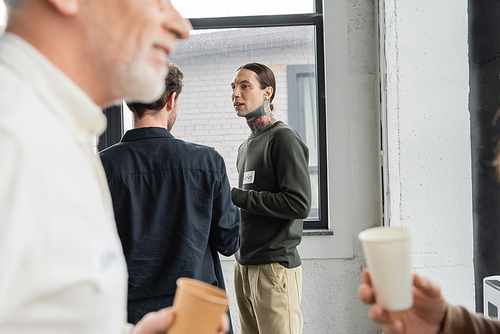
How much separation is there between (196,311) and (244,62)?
2614 mm

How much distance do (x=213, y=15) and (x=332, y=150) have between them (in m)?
1.43

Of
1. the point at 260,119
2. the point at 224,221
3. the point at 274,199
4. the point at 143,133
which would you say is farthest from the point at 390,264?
the point at 260,119

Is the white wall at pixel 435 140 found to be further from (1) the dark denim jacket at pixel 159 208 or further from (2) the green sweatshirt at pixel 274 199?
(1) the dark denim jacket at pixel 159 208

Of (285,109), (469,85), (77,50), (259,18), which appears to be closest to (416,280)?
(77,50)

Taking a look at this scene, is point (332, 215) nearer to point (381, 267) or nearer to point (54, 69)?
point (381, 267)

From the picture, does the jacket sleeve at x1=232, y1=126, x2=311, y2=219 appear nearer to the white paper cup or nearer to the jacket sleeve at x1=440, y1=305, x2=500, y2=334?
the jacket sleeve at x1=440, y1=305, x2=500, y2=334

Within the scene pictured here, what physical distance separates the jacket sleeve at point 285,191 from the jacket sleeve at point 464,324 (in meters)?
1.06

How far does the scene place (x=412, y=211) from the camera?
7.16 feet

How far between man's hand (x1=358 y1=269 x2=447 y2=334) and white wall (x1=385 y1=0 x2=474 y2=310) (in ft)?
4.59

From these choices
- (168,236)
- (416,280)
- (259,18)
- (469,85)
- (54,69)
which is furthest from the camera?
(259,18)

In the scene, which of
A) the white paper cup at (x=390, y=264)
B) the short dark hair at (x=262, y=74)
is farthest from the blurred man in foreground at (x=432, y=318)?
the short dark hair at (x=262, y=74)

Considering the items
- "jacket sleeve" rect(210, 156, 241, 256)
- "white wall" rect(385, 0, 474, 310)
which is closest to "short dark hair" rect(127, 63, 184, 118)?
"jacket sleeve" rect(210, 156, 241, 256)

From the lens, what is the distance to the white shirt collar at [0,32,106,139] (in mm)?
470

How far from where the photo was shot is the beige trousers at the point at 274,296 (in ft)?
6.13
